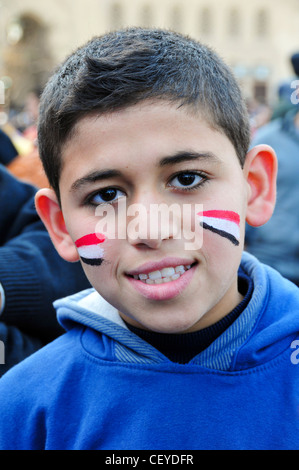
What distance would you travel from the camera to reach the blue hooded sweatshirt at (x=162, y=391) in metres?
1.28

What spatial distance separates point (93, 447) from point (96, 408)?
0.09m

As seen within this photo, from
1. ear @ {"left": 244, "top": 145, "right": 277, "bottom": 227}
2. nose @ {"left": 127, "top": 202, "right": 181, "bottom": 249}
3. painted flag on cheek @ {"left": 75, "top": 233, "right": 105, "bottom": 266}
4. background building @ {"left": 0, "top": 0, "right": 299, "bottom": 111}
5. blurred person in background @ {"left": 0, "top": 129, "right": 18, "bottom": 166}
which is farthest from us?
background building @ {"left": 0, "top": 0, "right": 299, "bottom": 111}

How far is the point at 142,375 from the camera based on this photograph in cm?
136

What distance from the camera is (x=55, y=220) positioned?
5.10 ft

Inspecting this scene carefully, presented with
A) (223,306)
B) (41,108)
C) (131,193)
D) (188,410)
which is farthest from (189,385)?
(41,108)

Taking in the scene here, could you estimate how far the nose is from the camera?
47.1 inches

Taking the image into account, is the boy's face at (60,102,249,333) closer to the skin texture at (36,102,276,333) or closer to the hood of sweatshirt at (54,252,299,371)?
the skin texture at (36,102,276,333)

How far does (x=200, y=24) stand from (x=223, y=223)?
33123 millimetres

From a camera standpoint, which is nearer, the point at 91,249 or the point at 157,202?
the point at 157,202

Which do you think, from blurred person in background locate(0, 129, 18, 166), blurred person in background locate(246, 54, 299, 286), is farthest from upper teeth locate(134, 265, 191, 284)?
blurred person in background locate(0, 129, 18, 166)

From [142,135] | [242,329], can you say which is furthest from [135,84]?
[242,329]

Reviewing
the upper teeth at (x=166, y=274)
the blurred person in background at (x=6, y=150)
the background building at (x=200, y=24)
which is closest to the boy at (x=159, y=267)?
the upper teeth at (x=166, y=274)

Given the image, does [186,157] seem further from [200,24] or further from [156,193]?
[200,24]

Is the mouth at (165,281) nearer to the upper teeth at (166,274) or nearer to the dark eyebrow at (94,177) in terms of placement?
the upper teeth at (166,274)
